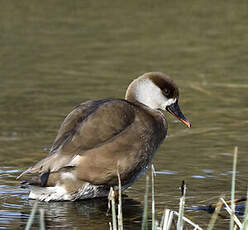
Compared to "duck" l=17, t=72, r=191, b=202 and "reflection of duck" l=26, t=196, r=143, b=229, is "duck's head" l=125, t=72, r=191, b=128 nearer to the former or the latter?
"duck" l=17, t=72, r=191, b=202

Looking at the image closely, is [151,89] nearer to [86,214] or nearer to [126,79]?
[86,214]

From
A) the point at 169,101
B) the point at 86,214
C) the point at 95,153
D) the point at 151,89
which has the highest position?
the point at 151,89

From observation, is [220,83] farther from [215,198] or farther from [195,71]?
[215,198]

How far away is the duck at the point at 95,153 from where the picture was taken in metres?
6.67

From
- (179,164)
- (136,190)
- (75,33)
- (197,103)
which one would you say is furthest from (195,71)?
(136,190)

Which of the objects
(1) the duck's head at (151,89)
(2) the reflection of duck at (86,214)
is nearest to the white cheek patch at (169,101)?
(1) the duck's head at (151,89)

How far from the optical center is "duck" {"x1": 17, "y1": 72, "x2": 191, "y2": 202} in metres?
6.67

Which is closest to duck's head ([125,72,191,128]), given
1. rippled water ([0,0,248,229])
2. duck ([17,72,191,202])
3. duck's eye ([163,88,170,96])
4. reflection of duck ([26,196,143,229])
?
duck's eye ([163,88,170,96])

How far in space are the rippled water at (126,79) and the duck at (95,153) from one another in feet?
0.58

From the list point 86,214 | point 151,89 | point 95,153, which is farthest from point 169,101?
point 86,214

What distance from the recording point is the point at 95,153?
674cm

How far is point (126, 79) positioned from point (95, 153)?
5580mm

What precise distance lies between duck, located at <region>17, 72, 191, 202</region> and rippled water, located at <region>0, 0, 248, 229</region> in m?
0.18

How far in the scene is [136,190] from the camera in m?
7.41
